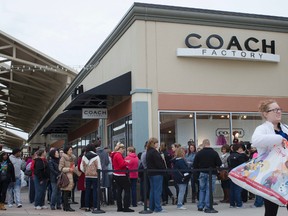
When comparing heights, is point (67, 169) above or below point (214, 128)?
below

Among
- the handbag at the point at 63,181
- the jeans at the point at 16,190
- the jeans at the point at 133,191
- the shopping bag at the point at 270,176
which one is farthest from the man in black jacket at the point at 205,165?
the shopping bag at the point at 270,176

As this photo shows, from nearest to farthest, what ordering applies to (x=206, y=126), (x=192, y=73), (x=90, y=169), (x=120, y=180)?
(x=120, y=180) → (x=90, y=169) → (x=192, y=73) → (x=206, y=126)

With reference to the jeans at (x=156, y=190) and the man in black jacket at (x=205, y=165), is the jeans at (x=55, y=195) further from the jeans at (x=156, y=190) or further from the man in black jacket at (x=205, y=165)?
the man in black jacket at (x=205, y=165)

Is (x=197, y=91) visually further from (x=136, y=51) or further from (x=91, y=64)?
(x=91, y=64)

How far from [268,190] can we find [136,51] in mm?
10585

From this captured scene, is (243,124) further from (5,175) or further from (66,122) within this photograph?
(66,122)

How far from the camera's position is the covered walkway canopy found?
29.6 metres

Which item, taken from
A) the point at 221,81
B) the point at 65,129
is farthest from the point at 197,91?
the point at 65,129

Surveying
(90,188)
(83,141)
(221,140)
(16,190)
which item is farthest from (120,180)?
(83,141)

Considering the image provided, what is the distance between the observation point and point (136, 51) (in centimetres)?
1457

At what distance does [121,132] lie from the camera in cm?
1702

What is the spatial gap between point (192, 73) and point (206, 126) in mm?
1967

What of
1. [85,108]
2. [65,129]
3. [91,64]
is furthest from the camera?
[65,129]

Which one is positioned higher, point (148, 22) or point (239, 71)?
point (148, 22)
